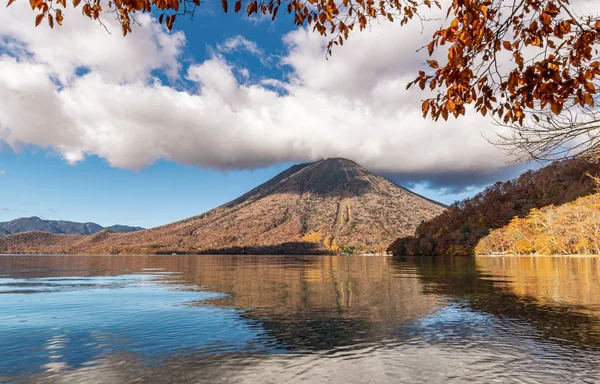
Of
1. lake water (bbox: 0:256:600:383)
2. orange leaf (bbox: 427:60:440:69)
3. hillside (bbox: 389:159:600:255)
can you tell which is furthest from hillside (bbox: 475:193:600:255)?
orange leaf (bbox: 427:60:440:69)

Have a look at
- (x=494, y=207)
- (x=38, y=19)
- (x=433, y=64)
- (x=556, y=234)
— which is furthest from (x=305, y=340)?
(x=494, y=207)

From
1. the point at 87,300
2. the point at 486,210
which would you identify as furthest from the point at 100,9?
the point at 486,210

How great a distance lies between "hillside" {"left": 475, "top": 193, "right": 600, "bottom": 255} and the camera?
3546 inches

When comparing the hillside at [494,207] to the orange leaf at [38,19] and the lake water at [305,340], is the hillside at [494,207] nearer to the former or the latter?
the lake water at [305,340]

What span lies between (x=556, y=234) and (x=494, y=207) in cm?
6711

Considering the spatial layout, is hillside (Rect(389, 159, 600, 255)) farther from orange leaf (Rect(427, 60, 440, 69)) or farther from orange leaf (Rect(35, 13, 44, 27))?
orange leaf (Rect(35, 13, 44, 27))

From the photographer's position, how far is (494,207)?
Result: 168875 millimetres

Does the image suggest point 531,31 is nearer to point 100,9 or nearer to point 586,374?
point 586,374

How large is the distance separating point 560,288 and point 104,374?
85.9ft

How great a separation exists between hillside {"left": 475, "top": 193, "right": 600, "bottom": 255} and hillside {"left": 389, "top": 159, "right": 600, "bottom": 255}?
34.7 feet

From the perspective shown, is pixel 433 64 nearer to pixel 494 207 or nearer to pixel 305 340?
pixel 305 340

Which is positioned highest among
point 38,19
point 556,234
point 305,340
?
point 38,19

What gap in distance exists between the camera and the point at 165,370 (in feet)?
29.1

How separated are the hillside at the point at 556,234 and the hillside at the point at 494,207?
10576 mm
